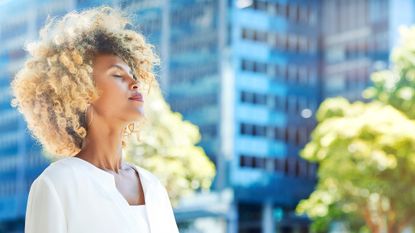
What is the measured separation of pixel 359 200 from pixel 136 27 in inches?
339

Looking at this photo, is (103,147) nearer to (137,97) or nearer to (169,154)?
(137,97)

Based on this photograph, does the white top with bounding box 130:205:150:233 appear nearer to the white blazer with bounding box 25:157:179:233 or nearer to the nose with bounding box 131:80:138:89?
the white blazer with bounding box 25:157:179:233

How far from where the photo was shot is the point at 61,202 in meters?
0.73

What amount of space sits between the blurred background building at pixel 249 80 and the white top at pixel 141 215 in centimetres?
1013

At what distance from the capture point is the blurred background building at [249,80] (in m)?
11.9

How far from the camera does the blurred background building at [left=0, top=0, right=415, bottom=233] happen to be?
11938 mm

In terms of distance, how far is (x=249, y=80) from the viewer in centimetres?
1305

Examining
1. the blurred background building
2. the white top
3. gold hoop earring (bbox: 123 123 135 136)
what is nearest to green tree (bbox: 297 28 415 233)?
the blurred background building

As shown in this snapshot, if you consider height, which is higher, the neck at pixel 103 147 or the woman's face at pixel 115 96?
the woman's face at pixel 115 96

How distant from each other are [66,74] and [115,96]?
0.05 meters

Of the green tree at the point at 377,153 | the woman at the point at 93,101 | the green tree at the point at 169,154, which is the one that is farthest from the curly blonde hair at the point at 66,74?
the green tree at the point at 377,153

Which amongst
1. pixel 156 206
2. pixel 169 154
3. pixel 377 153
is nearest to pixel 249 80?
pixel 377 153

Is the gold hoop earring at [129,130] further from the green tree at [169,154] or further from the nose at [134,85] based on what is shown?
the green tree at [169,154]

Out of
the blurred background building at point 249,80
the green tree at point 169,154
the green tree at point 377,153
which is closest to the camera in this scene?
the green tree at point 169,154
